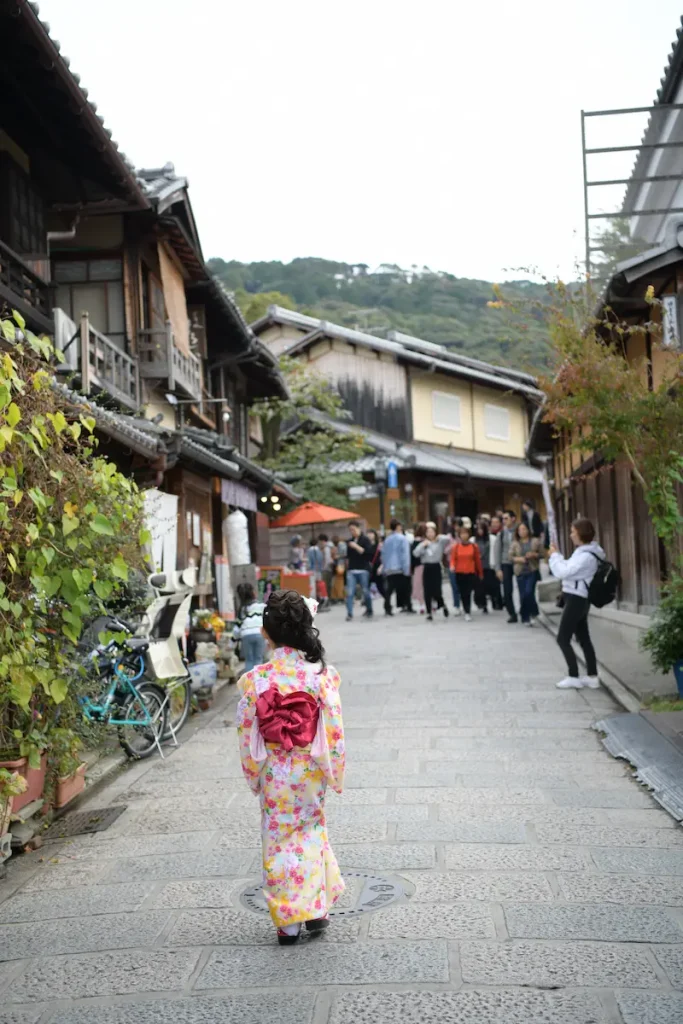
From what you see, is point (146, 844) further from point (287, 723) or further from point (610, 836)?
point (610, 836)

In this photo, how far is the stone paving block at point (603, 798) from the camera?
7.05 meters

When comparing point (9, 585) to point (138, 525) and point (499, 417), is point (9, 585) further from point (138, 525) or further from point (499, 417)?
point (499, 417)

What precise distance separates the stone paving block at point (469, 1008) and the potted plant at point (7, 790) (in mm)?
2422

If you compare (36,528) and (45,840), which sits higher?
(36,528)

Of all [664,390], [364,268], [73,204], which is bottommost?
[664,390]

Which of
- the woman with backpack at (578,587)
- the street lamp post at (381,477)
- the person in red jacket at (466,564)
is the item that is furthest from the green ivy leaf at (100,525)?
the street lamp post at (381,477)

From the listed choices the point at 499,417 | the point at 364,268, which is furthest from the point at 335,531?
the point at 364,268

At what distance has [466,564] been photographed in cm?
2123

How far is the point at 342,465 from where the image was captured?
3450 centimetres

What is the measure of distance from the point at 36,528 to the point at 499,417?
37136 mm

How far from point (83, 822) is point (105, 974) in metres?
2.99

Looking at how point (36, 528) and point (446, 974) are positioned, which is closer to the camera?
point (446, 974)

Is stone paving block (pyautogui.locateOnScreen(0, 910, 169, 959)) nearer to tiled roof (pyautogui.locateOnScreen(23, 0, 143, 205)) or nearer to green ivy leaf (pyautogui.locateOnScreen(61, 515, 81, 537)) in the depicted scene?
green ivy leaf (pyautogui.locateOnScreen(61, 515, 81, 537))

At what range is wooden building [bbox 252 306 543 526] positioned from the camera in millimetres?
36438
